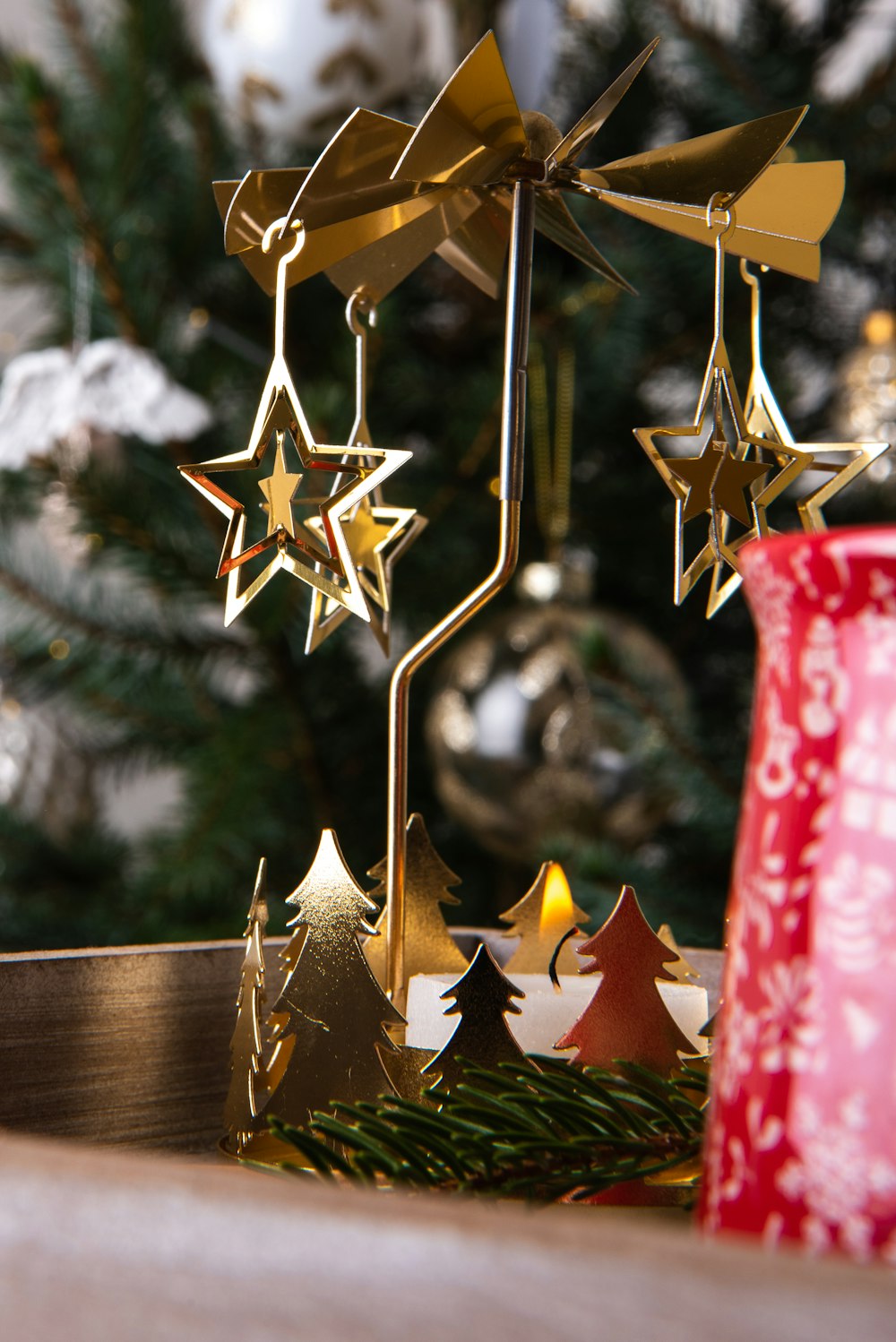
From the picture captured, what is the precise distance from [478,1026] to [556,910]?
0.22ft

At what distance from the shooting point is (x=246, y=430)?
0.88m

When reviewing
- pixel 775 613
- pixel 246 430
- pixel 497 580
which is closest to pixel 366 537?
pixel 497 580

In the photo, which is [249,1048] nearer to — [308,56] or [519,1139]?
[519,1139]

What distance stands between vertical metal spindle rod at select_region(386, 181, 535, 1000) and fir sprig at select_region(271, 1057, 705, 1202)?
45 mm

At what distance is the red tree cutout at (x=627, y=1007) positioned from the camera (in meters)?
0.21

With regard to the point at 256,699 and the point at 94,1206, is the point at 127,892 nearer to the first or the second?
the point at 256,699

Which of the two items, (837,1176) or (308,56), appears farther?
(308,56)

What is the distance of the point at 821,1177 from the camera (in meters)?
0.11

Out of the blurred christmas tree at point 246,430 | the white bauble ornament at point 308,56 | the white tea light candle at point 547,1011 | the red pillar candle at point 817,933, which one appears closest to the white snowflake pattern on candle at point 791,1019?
the red pillar candle at point 817,933

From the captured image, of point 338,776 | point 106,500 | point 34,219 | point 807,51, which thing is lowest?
point 338,776

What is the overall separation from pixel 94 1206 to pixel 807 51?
3.17ft

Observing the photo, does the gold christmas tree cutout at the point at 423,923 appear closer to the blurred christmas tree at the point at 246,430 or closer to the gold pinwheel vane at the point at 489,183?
the gold pinwheel vane at the point at 489,183

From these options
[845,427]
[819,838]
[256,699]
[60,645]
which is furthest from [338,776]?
[819,838]

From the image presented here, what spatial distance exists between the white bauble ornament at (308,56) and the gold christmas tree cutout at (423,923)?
65 centimetres
